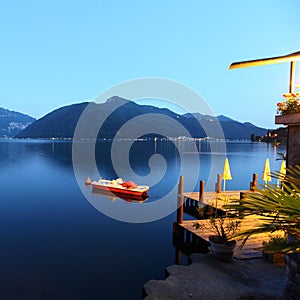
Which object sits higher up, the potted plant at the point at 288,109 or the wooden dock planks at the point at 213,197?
the potted plant at the point at 288,109

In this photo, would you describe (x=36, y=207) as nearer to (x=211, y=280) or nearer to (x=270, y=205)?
(x=211, y=280)

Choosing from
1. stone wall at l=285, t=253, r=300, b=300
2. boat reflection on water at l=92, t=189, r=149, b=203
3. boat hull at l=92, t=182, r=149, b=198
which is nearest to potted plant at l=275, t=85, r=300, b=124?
stone wall at l=285, t=253, r=300, b=300

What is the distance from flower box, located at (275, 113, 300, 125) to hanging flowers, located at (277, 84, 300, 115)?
0.67 feet

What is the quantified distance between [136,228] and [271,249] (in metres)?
18.8

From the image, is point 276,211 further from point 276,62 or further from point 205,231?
point 205,231

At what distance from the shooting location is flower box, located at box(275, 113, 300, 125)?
22.2 ft

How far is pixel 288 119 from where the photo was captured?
276 inches

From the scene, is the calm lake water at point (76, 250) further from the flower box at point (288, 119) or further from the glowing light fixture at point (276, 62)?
the flower box at point (288, 119)

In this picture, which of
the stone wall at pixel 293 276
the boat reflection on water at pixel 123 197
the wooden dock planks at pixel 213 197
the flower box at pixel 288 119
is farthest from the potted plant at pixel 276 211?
the boat reflection on water at pixel 123 197

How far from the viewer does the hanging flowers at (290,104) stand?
715 centimetres

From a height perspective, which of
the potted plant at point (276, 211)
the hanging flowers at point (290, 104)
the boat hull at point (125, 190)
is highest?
the hanging flowers at point (290, 104)

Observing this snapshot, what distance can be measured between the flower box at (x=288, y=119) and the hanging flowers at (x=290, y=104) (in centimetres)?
21

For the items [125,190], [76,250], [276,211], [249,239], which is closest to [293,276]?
[276,211]

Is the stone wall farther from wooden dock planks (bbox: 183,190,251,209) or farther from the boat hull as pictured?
the boat hull
